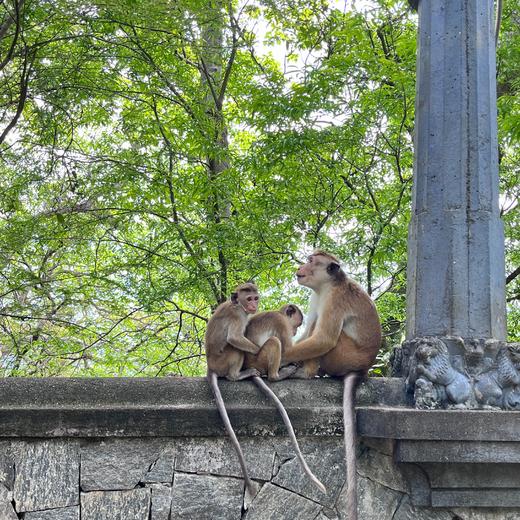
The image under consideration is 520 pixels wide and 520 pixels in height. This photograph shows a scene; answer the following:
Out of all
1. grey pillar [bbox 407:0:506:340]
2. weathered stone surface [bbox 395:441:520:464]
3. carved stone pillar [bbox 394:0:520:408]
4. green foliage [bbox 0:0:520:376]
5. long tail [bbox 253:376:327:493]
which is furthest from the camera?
green foliage [bbox 0:0:520:376]

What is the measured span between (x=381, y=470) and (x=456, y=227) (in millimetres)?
1330

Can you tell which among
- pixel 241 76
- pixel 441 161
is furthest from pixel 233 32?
pixel 441 161

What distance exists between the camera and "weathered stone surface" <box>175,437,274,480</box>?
3.47m

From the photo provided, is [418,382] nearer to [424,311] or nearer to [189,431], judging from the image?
[424,311]

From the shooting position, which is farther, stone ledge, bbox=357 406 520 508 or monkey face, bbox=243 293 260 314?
monkey face, bbox=243 293 260 314

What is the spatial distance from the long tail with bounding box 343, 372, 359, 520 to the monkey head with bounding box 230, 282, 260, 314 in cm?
76

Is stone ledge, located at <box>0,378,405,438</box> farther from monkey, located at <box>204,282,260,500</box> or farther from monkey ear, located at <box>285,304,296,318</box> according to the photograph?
monkey ear, located at <box>285,304,296,318</box>

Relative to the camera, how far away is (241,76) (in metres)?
10.4

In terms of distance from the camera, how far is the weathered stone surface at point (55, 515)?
10.9ft

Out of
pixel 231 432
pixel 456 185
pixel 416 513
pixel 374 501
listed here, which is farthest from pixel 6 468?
pixel 456 185

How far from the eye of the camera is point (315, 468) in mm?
3572

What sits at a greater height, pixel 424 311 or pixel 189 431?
pixel 424 311

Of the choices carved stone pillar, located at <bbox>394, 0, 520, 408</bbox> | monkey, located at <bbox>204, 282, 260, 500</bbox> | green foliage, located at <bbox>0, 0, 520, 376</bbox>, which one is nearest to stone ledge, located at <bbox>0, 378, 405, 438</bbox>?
monkey, located at <bbox>204, 282, 260, 500</bbox>

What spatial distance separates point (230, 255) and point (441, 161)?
4.50 meters
